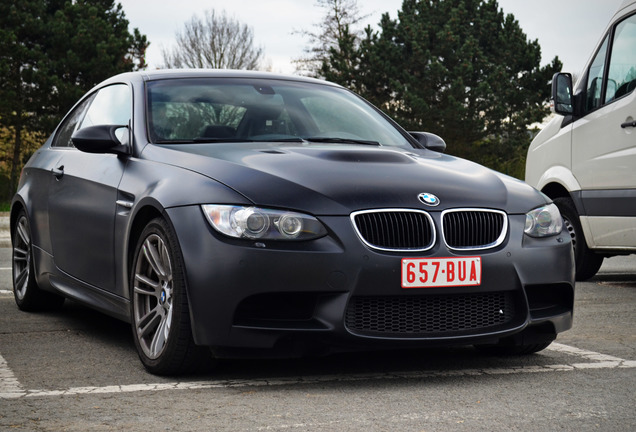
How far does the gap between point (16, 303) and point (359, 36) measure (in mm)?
37762

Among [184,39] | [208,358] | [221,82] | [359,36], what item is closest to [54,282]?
[221,82]

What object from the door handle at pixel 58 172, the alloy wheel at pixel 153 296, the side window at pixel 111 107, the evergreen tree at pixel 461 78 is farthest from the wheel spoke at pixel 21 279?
the evergreen tree at pixel 461 78

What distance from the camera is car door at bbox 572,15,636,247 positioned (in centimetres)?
757

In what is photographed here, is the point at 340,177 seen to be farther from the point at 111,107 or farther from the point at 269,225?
the point at 111,107

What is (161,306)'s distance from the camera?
14.6ft

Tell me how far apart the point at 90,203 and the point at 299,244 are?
1.68m

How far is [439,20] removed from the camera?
3669 centimetres

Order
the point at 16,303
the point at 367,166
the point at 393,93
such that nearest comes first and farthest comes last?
the point at 367,166, the point at 16,303, the point at 393,93

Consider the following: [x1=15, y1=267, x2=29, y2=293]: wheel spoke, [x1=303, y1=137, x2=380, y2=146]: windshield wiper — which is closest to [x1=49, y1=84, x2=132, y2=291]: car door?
[x1=15, y1=267, x2=29, y2=293]: wheel spoke

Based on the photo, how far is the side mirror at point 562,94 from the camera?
816 centimetres

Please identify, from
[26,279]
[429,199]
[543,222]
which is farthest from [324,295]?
[26,279]

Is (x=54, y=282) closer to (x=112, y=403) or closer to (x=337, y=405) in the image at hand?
(x=112, y=403)

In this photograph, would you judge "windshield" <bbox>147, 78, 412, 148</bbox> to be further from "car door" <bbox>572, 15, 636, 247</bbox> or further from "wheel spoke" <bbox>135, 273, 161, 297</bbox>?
"car door" <bbox>572, 15, 636, 247</bbox>

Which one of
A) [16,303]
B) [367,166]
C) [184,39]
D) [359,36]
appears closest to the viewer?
[367,166]
